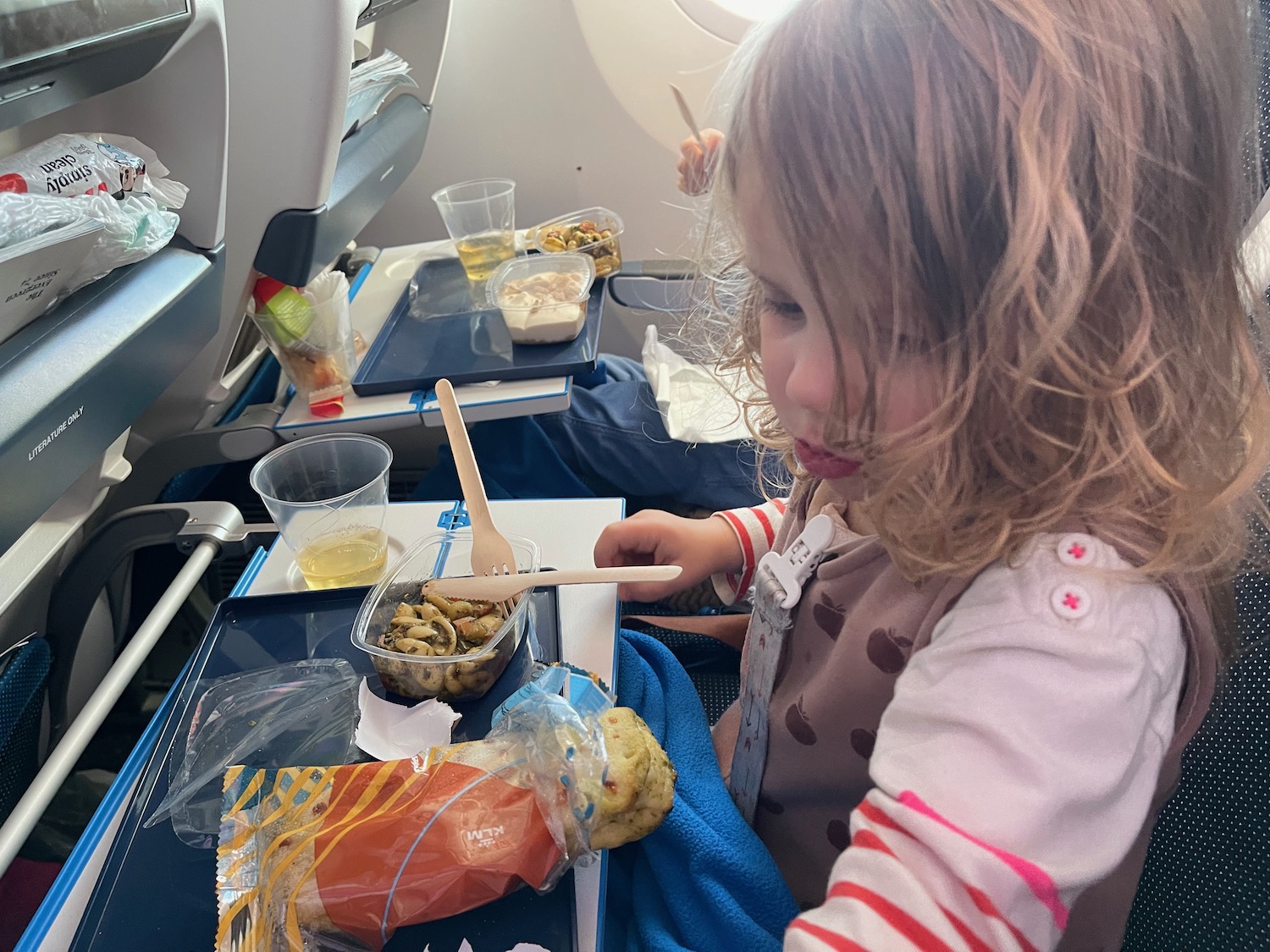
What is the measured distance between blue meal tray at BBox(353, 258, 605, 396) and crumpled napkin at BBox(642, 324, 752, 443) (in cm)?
15

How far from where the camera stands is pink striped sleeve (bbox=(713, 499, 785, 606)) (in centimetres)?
94

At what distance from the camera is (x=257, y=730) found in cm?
70

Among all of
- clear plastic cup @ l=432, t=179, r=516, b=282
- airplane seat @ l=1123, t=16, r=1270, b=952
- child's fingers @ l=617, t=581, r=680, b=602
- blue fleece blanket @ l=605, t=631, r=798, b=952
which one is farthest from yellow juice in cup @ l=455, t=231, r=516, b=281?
airplane seat @ l=1123, t=16, r=1270, b=952

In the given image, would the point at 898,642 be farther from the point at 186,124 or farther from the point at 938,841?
the point at 186,124

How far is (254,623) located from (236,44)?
63cm

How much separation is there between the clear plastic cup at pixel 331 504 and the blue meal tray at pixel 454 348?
29 centimetres

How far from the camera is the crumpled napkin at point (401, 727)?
2.23ft

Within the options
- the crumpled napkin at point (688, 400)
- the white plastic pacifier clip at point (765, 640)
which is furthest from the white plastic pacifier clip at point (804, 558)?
the crumpled napkin at point (688, 400)

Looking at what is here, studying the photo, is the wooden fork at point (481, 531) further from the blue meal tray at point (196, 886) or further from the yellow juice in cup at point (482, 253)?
the yellow juice in cup at point (482, 253)

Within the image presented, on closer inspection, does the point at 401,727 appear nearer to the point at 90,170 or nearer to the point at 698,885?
the point at 698,885

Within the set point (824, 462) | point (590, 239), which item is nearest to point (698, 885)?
point (824, 462)

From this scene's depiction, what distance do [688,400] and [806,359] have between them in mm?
901

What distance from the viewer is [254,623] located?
0.85 meters

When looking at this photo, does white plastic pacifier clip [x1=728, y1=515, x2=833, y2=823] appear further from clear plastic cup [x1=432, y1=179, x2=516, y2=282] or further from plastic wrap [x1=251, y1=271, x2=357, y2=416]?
clear plastic cup [x1=432, y1=179, x2=516, y2=282]
